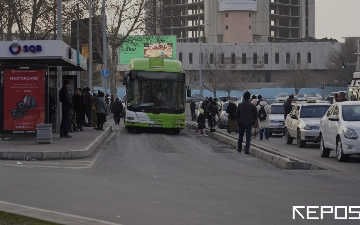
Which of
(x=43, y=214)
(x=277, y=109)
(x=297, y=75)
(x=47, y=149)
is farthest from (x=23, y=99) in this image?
(x=297, y=75)

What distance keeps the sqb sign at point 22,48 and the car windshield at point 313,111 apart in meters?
10.0

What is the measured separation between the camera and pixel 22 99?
93.6 feet

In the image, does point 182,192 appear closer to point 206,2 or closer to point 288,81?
point 288,81

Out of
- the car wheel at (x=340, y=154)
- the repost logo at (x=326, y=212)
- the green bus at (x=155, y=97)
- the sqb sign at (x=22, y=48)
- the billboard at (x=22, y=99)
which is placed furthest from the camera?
the green bus at (x=155, y=97)

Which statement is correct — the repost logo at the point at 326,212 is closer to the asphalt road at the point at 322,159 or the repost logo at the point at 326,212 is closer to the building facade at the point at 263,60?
the asphalt road at the point at 322,159

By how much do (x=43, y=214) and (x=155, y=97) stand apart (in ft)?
94.7

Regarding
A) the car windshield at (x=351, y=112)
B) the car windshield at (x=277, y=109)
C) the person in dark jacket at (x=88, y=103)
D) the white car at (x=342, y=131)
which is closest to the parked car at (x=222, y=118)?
the car windshield at (x=277, y=109)

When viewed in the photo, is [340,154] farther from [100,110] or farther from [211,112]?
[211,112]

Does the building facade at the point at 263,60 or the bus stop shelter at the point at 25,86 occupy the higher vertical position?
the building facade at the point at 263,60

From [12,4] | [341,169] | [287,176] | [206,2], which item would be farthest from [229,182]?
[206,2]

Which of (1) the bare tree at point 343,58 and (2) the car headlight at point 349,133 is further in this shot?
(1) the bare tree at point 343,58

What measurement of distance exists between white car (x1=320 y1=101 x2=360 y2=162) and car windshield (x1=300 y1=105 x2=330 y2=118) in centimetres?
607

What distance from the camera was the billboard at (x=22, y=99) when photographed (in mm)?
28328

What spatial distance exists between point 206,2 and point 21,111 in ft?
364
